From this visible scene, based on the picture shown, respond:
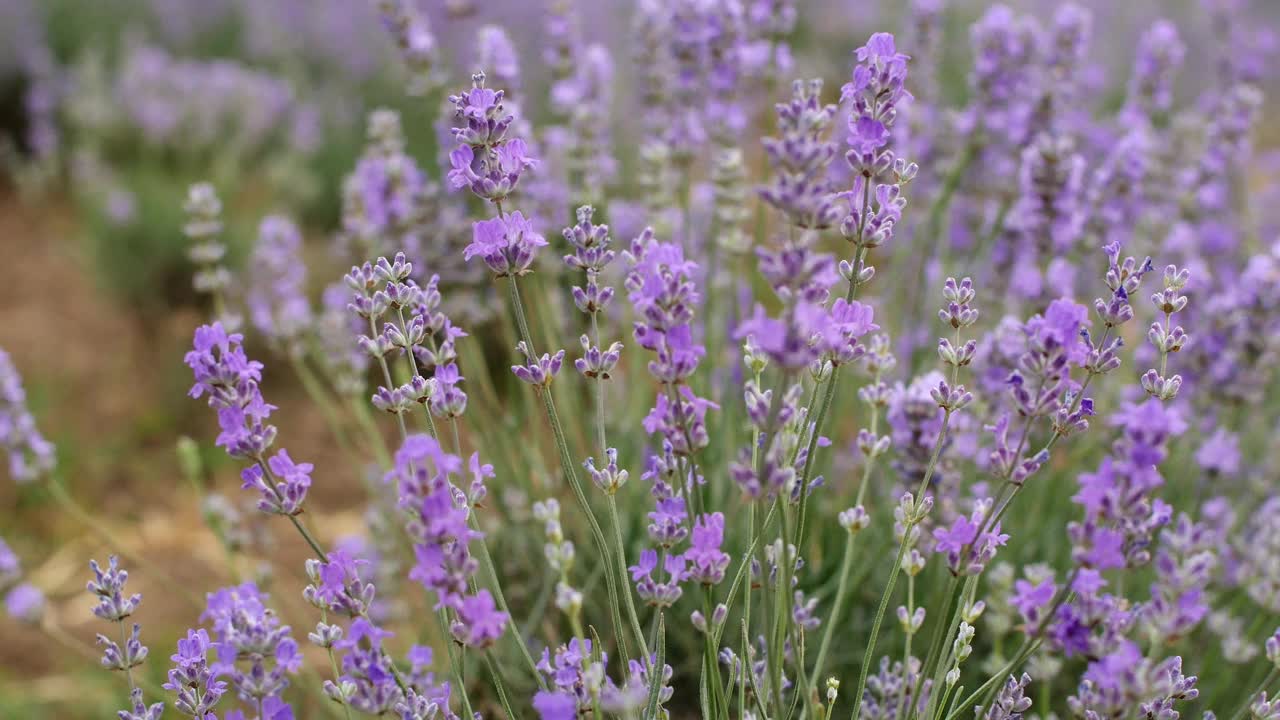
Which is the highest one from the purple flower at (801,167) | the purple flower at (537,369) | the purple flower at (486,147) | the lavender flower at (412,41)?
the lavender flower at (412,41)

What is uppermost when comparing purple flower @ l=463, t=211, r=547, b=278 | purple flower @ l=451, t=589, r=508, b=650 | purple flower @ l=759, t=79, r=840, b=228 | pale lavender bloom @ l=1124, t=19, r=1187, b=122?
pale lavender bloom @ l=1124, t=19, r=1187, b=122

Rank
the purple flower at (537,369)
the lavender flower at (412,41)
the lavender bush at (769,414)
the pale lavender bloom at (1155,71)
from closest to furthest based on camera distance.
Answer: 1. the lavender bush at (769,414)
2. the purple flower at (537,369)
3. the lavender flower at (412,41)
4. the pale lavender bloom at (1155,71)

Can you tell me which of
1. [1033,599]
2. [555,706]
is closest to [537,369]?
[555,706]

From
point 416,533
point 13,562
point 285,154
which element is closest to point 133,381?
point 285,154

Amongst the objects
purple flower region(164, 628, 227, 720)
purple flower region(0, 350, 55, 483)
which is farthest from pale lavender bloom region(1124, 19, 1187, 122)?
purple flower region(0, 350, 55, 483)

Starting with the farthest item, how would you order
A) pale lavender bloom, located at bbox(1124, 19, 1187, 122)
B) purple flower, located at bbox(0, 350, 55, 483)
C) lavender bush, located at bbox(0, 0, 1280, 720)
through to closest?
pale lavender bloom, located at bbox(1124, 19, 1187, 122) → purple flower, located at bbox(0, 350, 55, 483) → lavender bush, located at bbox(0, 0, 1280, 720)

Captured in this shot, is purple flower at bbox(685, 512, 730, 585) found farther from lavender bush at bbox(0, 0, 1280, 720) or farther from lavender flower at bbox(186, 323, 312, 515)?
lavender flower at bbox(186, 323, 312, 515)

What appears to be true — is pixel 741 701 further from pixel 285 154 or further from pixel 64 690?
pixel 285 154

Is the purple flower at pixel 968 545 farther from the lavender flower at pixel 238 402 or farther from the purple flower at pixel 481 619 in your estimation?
the lavender flower at pixel 238 402

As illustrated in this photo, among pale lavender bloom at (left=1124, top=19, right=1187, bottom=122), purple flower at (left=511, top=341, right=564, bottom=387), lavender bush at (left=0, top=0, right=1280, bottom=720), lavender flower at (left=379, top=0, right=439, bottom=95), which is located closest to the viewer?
lavender bush at (left=0, top=0, right=1280, bottom=720)

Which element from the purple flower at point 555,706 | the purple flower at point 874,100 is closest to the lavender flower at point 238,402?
the purple flower at point 555,706

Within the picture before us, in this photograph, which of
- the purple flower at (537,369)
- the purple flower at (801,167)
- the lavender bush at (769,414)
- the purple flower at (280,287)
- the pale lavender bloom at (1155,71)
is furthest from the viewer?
the pale lavender bloom at (1155,71)
